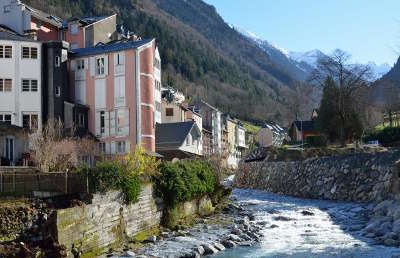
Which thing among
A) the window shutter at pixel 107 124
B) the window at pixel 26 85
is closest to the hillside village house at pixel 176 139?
the window shutter at pixel 107 124

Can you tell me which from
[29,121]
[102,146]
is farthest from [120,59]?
[29,121]

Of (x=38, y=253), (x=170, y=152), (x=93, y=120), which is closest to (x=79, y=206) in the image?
(x=38, y=253)

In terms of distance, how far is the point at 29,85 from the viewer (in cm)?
4906

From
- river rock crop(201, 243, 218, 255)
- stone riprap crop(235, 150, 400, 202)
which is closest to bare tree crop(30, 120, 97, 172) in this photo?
river rock crop(201, 243, 218, 255)

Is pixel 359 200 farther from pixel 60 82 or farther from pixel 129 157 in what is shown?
pixel 60 82

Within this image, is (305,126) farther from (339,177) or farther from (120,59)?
(120,59)

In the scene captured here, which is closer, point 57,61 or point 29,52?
point 29,52

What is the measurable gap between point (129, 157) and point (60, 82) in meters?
26.2

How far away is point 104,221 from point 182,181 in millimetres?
9242

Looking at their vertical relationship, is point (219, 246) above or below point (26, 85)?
below

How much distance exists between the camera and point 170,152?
2362 inches

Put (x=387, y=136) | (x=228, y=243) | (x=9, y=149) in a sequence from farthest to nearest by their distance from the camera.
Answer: (x=387, y=136)
(x=9, y=149)
(x=228, y=243)

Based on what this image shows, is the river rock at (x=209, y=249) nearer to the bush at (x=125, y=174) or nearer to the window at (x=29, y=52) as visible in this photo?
the bush at (x=125, y=174)

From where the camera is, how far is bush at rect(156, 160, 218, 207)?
30344 mm
